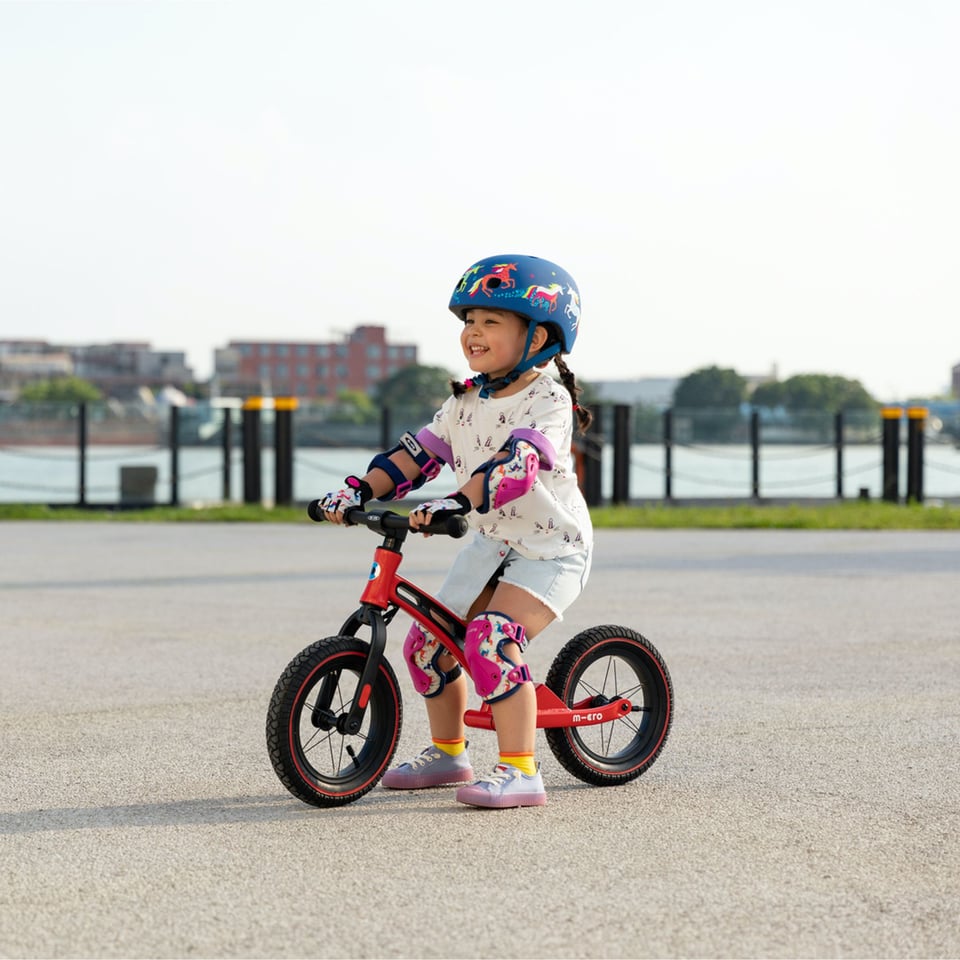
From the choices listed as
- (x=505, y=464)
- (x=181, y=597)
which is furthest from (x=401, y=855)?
(x=181, y=597)

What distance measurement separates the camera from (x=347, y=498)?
4898 mm

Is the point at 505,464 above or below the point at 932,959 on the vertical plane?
above

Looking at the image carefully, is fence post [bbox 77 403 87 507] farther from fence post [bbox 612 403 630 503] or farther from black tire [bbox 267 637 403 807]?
black tire [bbox 267 637 403 807]

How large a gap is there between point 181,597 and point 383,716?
19.9ft

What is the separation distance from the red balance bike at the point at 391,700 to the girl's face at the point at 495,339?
1.87 feet

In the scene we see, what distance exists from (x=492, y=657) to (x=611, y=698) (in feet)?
2.11

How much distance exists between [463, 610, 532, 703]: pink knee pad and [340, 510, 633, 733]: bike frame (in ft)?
0.19

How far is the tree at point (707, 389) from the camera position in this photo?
137 feet

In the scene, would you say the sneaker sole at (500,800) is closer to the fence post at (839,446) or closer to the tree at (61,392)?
the fence post at (839,446)

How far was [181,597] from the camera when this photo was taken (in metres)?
10.8

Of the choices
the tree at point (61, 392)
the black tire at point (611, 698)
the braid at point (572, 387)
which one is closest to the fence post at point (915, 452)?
the black tire at point (611, 698)

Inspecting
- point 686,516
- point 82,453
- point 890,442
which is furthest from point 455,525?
point 890,442

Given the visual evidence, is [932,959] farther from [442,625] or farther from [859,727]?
[859,727]

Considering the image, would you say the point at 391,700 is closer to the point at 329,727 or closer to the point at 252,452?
the point at 329,727
